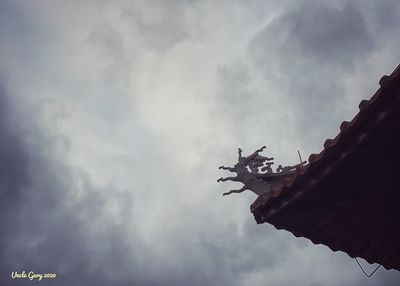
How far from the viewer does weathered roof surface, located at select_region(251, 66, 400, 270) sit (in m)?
3.81

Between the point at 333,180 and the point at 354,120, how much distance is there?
0.85 m

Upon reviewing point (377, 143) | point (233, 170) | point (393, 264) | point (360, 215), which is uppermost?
point (233, 170)

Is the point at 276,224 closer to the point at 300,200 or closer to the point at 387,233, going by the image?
the point at 300,200

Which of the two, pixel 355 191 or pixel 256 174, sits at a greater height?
pixel 256 174

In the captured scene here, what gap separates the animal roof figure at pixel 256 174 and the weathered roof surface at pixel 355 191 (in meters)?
1.18

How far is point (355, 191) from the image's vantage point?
15.3 feet

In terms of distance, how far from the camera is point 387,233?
522cm

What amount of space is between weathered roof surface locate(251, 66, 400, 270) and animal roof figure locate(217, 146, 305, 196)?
118 cm

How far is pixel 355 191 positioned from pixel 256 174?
6.03 ft

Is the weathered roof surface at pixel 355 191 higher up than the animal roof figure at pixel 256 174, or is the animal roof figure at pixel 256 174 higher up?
the animal roof figure at pixel 256 174

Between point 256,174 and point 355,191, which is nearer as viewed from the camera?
point 355,191

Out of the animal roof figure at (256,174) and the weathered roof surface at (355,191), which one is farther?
the animal roof figure at (256,174)

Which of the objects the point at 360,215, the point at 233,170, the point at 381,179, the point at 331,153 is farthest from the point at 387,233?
the point at 233,170

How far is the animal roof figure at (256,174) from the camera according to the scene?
6078 mm
